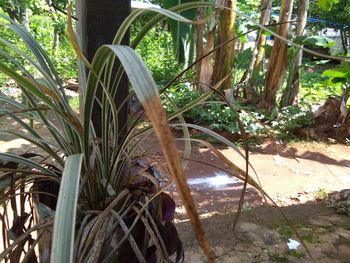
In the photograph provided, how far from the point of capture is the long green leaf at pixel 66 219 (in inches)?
14.2

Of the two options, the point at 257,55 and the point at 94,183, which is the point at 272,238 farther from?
the point at 257,55

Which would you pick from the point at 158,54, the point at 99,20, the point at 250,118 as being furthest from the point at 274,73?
the point at 99,20

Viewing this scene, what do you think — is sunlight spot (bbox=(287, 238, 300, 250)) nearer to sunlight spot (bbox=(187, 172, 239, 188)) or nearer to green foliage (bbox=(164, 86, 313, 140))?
sunlight spot (bbox=(187, 172, 239, 188))

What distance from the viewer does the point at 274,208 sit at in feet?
6.91

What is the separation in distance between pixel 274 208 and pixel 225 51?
235cm

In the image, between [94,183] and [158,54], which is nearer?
[94,183]

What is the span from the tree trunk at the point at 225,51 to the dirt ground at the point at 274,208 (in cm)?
105

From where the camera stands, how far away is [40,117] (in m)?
0.71

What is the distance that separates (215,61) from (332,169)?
1.80 m

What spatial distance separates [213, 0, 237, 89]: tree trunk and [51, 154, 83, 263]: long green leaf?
3.56m

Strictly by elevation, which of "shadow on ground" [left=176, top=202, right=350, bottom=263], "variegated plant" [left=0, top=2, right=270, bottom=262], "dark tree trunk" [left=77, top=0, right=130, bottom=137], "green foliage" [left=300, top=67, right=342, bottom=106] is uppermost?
"dark tree trunk" [left=77, top=0, right=130, bottom=137]

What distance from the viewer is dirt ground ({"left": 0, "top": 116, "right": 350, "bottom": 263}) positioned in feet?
5.04

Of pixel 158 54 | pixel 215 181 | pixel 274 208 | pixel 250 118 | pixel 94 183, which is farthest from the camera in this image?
pixel 158 54

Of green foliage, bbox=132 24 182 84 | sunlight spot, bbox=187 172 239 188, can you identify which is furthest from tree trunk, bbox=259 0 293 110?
green foliage, bbox=132 24 182 84
